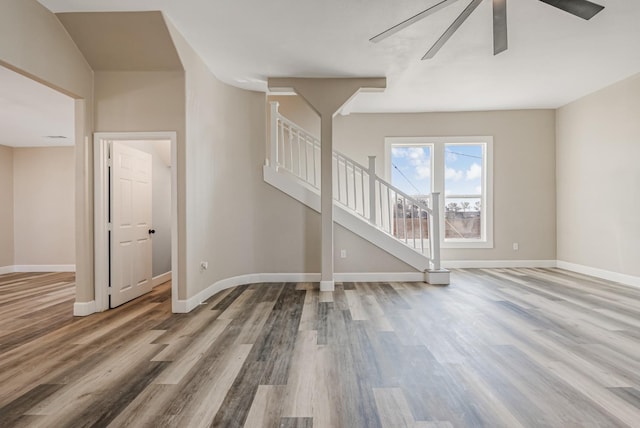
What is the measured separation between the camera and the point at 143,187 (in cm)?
477

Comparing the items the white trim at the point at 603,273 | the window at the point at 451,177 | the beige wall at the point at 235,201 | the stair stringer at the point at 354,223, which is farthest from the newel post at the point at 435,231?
the white trim at the point at 603,273

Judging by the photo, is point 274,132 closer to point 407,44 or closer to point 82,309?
point 407,44

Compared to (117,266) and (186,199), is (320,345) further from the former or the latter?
(117,266)

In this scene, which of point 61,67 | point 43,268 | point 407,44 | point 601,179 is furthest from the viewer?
point 43,268

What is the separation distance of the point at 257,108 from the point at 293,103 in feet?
4.31

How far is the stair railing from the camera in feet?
18.0

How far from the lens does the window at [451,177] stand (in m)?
6.73

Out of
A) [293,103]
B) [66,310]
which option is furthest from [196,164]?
[293,103]

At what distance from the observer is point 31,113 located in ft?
16.1

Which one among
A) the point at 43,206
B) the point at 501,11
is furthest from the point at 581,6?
the point at 43,206

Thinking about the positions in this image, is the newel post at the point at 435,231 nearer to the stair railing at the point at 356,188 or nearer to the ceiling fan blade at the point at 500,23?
the stair railing at the point at 356,188

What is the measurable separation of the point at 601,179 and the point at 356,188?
157 inches

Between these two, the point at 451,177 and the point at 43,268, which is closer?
the point at 451,177

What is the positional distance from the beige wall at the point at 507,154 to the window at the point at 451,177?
0.18 metres
